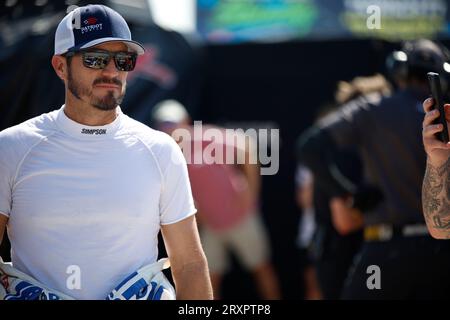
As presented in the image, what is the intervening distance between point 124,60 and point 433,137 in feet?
3.59

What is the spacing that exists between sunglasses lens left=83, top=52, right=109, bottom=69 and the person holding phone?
43.8 inches

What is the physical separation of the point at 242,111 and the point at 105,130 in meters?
4.78

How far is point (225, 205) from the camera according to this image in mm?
7070

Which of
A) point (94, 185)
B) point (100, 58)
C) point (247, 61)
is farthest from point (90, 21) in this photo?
point (247, 61)

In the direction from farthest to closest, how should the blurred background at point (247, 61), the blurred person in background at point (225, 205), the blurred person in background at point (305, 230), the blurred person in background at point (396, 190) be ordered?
1. the blurred person in background at point (305, 230)
2. the blurred person in background at point (225, 205)
3. the blurred background at point (247, 61)
4. the blurred person in background at point (396, 190)

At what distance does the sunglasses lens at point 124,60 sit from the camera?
3.23m

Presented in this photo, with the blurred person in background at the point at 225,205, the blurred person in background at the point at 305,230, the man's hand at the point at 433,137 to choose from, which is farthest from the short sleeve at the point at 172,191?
the blurred person in background at the point at 305,230

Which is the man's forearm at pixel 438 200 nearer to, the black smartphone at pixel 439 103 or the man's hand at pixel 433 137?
Result: the man's hand at pixel 433 137

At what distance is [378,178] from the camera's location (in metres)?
4.71

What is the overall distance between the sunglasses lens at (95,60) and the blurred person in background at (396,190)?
6.09ft

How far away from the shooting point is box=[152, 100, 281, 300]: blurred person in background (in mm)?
6590

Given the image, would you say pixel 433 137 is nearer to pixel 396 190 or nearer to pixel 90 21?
pixel 90 21

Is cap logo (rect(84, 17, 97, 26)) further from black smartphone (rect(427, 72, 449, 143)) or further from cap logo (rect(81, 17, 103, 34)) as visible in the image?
black smartphone (rect(427, 72, 449, 143))
